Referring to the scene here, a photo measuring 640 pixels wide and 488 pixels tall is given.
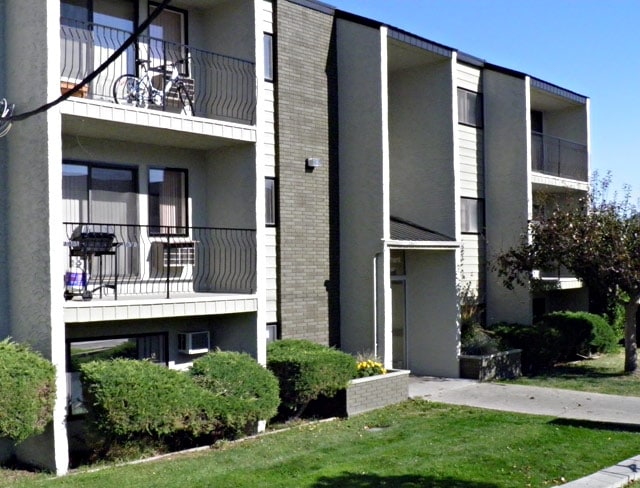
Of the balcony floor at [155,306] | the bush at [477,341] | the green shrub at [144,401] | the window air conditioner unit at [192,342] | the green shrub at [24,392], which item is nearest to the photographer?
the green shrub at [24,392]

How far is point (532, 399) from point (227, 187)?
7509mm

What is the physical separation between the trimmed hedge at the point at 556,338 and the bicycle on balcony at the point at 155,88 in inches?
418

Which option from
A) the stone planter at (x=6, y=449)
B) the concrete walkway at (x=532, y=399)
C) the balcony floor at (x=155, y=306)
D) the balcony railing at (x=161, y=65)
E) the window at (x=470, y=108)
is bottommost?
the concrete walkway at (x=532, y=399)

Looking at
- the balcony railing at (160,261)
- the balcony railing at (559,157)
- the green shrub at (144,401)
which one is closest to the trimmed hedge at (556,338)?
the balcony railing at (559,157)

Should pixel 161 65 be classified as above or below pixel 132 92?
above

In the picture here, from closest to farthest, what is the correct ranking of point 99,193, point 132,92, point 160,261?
point 132,92 → point 99,193 → point 160,261

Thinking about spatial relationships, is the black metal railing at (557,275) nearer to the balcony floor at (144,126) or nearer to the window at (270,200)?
the window at (270,200)

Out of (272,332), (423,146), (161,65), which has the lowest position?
(272,332)

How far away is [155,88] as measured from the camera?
14.3 meters

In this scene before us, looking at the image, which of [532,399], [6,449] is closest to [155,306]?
[6,449]

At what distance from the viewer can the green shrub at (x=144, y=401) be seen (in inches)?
428

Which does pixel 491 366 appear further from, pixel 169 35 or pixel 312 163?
pixel 169 35

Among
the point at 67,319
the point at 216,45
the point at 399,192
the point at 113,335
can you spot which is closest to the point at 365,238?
the point at 399,192

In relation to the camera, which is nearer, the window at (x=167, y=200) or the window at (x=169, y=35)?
the window at (x=167, y=200)
